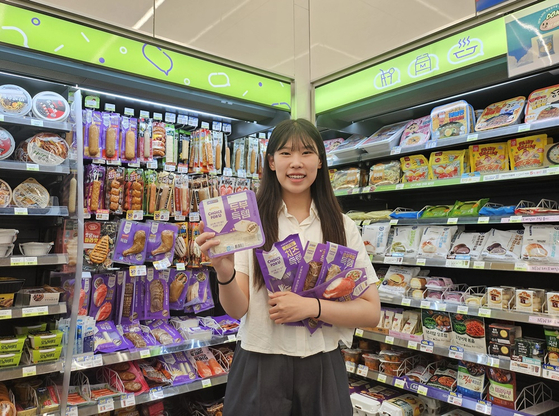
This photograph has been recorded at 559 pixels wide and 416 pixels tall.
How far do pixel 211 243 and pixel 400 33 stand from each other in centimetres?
254

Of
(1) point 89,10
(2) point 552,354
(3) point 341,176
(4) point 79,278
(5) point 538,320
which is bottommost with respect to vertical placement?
(2) point 552,354

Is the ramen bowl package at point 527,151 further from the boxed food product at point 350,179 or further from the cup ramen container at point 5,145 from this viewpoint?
the cup ramen container at point 5,145

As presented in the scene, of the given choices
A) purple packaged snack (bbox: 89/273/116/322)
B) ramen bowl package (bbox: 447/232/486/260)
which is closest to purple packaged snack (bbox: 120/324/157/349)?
purple packaged snack (bbox: 89/273/116/322)

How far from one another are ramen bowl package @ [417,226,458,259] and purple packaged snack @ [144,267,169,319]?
1.99 m

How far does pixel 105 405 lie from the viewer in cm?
249

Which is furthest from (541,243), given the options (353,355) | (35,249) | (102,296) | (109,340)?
(35,249)

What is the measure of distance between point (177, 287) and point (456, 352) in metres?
2.08

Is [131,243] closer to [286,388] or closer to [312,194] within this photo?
[312,194]

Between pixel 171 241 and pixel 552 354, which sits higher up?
pixel 171 241

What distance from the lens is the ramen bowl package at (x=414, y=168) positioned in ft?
10.3

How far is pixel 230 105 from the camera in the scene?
3.29 m

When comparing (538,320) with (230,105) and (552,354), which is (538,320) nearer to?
(552,354)

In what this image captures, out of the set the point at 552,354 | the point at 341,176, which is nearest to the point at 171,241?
the point at 341,176

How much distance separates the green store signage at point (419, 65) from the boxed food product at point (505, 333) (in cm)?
168
